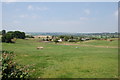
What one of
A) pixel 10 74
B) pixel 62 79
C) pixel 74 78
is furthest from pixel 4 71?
pixel 74 78

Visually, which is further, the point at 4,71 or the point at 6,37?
the point at 6,37

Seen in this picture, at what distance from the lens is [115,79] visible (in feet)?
Answer: 23.5

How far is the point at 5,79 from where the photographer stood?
4855 mm

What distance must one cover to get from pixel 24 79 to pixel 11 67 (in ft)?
1.85

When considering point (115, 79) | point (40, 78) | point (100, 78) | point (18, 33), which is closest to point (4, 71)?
point (40, 78)

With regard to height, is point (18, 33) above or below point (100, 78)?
above

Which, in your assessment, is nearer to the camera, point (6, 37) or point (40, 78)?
point (40, 78)

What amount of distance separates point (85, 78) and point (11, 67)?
→ 10.7 feet

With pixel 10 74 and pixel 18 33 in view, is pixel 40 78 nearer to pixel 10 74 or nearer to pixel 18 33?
pixel 10 74

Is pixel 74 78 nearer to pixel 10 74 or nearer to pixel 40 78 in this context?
pixel 40 78

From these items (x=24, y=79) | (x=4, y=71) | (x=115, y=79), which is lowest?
(x=115, y=79)

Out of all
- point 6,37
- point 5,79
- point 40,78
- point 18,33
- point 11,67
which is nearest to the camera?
point 5,79

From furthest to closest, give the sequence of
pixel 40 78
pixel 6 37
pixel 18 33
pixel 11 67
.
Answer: pixel 18 33 < pixel 6 37 < pixel 40 78 < pixel 11 67

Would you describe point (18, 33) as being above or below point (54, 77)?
above
